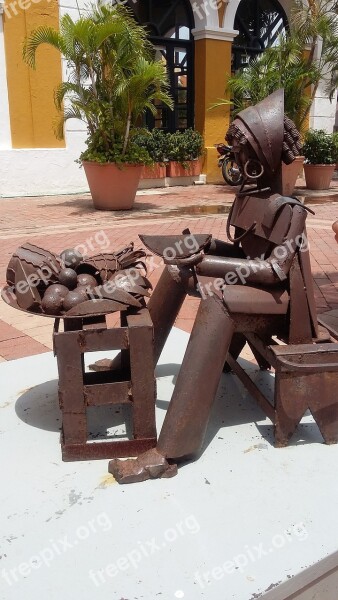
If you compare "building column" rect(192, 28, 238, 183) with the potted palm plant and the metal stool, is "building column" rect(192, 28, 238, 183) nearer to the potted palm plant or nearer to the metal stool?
the potted palm plant

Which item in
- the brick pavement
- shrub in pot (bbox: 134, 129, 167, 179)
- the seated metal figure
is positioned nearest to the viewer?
the seated metal figure

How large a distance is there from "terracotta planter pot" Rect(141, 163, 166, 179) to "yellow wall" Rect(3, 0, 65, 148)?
200cm

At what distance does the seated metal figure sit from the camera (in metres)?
1.77

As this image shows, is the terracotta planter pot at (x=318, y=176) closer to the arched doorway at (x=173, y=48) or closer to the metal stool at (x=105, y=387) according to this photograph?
the arched doorway at (x=173, y=48)

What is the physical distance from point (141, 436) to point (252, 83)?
9.78 m

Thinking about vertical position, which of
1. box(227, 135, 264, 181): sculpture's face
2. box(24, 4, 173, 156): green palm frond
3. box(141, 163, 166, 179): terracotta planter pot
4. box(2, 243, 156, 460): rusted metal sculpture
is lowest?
box(141, 163, 166, 179): terracotta planter pot

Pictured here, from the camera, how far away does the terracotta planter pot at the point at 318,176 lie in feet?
37.2

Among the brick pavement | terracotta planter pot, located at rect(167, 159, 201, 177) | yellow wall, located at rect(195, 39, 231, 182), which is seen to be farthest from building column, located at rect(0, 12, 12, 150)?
→ yellow wall, located at rect(195, 39, 231, 182)

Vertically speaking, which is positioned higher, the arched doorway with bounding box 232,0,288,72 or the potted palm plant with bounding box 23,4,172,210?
the arched doorway with bounding box 232,0,288,72

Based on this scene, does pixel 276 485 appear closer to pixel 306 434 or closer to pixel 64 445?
pixel 306 434

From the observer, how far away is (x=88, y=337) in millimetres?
1814

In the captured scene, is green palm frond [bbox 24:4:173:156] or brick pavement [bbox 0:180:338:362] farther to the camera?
green palm frond [bbox 24:4:173:156]

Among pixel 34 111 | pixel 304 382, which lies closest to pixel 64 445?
pixel 304 382

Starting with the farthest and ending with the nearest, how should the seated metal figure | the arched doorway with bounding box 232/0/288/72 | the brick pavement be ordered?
the arched doorway with bounding box 232/0/288/72 → the brick pavement → the seated metal figure
